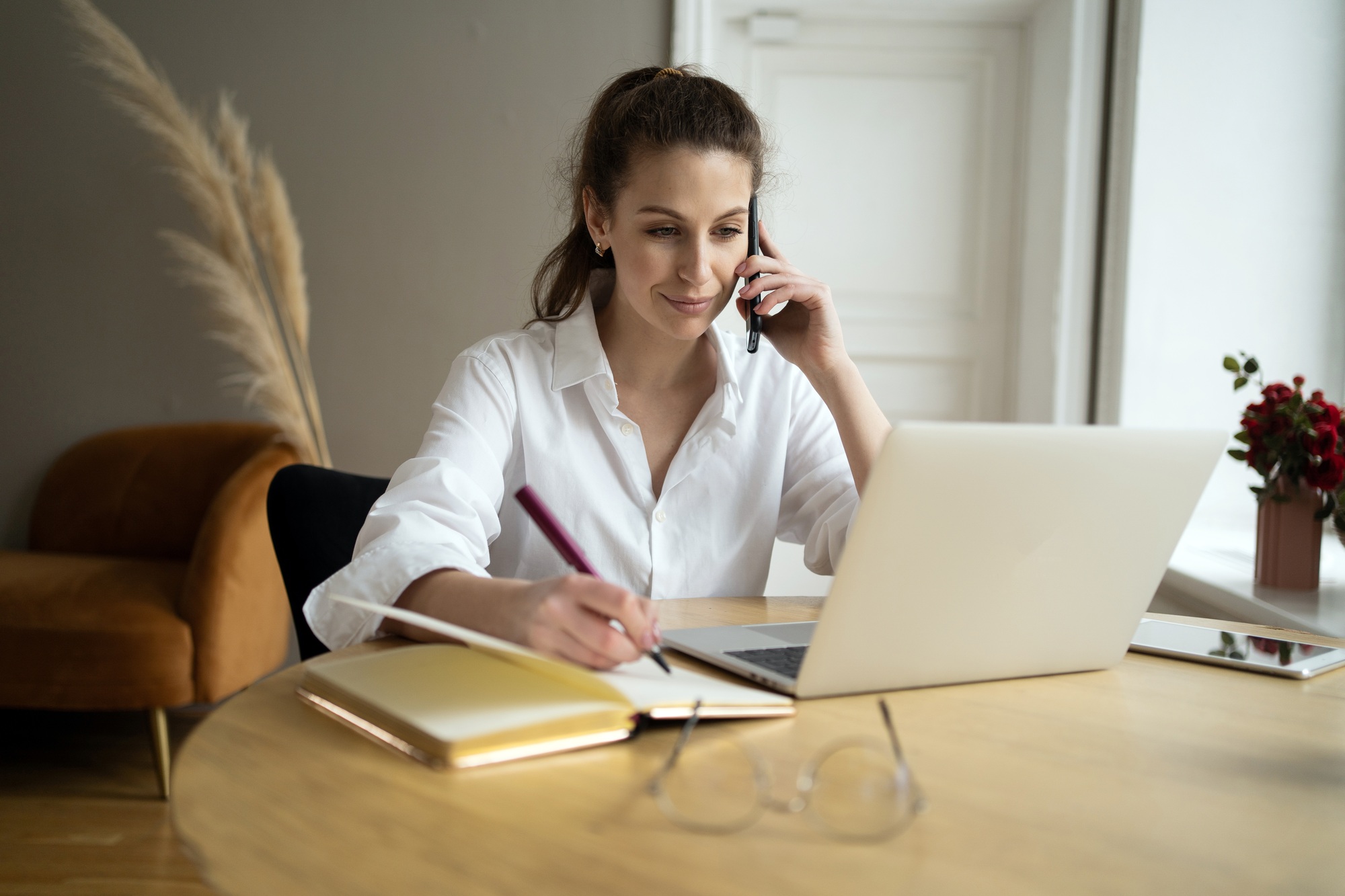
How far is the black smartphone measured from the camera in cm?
137

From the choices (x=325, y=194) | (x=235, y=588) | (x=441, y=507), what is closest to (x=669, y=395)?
(x=441, y=507)

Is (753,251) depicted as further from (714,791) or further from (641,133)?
(714,791)

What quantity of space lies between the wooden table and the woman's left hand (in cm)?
72

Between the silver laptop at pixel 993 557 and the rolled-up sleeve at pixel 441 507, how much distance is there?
0.27 meters

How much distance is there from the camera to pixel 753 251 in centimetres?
138

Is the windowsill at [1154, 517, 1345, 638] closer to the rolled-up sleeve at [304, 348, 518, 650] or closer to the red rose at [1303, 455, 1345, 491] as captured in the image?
the red rose at [1303, 455, 1345, 491]

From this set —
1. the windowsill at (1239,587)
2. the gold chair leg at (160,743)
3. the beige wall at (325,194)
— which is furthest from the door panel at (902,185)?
the gold chair leg at (160,743)

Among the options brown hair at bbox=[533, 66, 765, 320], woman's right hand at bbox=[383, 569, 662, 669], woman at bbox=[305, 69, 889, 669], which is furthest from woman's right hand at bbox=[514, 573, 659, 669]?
brown hair at bbox=[533, 66, 765, 320]

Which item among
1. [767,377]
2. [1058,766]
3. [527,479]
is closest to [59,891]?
[527,479]

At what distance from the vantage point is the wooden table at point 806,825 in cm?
44

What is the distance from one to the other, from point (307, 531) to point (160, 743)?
1250 mm

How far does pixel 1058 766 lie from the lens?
0.60 m

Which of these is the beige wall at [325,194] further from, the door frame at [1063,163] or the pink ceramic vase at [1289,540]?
the pink ceramic vase at [1289,540]

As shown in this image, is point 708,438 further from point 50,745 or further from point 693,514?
point 50,745
